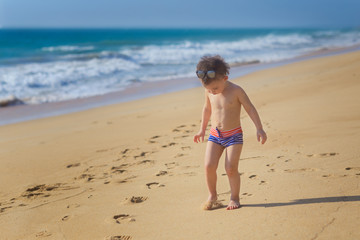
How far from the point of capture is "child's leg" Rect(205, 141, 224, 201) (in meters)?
3.22

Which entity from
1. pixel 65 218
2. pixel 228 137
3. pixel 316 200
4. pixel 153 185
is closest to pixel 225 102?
pixel 228 137

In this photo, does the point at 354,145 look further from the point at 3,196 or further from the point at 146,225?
the point at 3,196

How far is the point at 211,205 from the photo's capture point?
10.5ft

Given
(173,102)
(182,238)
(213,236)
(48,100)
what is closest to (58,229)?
(182,238)

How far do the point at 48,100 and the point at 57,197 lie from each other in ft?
25.1

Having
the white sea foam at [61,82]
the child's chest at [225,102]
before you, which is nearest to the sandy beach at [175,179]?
the child's chest at [225,102]

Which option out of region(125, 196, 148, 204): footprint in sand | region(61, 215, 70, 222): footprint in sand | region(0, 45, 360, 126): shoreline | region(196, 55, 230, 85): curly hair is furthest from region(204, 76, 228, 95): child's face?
region(0, 45, 360, 126): shoreline

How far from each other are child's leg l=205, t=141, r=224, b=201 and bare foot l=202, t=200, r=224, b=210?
0.10ft

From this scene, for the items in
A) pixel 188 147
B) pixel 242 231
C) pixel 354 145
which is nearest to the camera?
pixel 242 231

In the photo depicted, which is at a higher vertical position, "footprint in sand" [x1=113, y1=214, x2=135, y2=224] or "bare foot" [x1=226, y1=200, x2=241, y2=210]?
"bare foot" [x1=226, y1=200, x2=241, y2=210]

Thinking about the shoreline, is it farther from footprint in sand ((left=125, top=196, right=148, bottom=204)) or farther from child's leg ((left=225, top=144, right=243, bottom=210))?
child's leg ((left=225, top=144, right=243, bottom=210))

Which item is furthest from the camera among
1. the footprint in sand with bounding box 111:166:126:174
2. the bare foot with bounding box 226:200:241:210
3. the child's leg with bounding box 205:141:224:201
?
the footprint in sand with bounding box 111:166:126:174

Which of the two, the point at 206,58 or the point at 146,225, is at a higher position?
the point at 206,58

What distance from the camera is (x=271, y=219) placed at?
2.75 m
